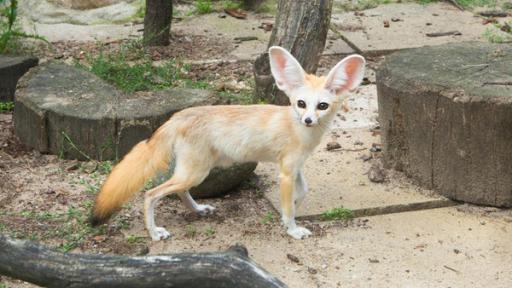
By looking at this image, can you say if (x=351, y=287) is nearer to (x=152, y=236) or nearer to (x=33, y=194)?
(x=152, y=236)

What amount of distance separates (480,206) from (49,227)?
9.14ft

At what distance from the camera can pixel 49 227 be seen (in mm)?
5293

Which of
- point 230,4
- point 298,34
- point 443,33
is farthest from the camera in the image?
point 230,4

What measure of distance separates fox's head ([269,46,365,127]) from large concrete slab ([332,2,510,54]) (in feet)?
12.7

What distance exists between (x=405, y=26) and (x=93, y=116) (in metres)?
4.73

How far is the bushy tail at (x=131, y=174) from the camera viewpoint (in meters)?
5.00

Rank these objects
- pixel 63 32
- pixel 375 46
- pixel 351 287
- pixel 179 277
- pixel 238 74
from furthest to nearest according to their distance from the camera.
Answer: pixel 63 32 → pixel 375 46 → pixel 238 74 → pixel 351 287 → pixel 179 277

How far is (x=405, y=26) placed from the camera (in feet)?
32.0

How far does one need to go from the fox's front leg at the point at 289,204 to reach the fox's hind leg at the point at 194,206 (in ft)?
1.79

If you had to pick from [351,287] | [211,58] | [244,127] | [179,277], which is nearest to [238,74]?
[211,58]

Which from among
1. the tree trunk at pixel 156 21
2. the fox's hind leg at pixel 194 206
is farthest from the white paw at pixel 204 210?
the tree trunk at pixel 156 21

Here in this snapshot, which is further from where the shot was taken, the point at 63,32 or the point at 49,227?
the point at 63,32

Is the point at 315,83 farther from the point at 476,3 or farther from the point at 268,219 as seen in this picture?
the point at 476,3

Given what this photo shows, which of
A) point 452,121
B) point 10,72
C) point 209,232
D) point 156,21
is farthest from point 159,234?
point 156,21
